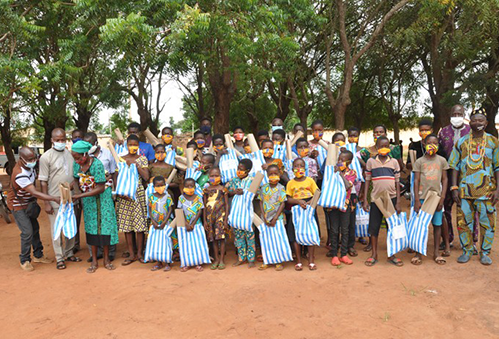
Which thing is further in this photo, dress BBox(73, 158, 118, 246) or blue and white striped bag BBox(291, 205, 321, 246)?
dress BBox(73, 158, 118, 246)

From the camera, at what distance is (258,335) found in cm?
329

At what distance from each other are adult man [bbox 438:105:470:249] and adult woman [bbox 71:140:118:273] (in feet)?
15.5

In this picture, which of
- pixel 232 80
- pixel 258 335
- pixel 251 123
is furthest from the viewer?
pixel 251 123

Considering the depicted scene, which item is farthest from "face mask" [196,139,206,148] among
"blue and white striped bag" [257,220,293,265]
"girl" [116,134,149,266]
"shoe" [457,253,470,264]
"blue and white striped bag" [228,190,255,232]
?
"shoe" [457,253,470,264]

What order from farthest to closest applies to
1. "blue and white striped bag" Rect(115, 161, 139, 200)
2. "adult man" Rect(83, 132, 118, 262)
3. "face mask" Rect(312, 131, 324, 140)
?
"face mask" Rect(312, 131, 324, 140)
"adult man" Rect(83, 132, 118, 262)
"blue and white striped bag" Rect(115, 161, 139, 200)

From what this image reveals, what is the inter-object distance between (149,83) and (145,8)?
10487mm

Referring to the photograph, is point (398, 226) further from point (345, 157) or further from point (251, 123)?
point (251, 123)

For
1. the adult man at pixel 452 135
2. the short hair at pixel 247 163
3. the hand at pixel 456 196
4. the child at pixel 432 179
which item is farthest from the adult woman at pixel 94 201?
the adult man at pixel 452 135

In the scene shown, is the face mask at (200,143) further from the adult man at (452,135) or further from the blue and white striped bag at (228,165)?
the adult man at (452,135)

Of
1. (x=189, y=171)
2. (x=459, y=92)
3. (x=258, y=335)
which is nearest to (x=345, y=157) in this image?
(x=189, y=171)

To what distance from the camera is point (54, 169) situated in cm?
535

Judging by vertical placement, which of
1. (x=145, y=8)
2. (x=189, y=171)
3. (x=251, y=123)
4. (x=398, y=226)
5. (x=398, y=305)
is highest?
(x=145, y=8)

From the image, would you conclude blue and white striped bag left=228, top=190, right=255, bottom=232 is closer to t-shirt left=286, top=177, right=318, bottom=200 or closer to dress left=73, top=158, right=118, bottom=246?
t-shirt left=286, top=177, right=318, bottom=200

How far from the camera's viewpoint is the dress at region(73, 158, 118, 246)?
5012mm
